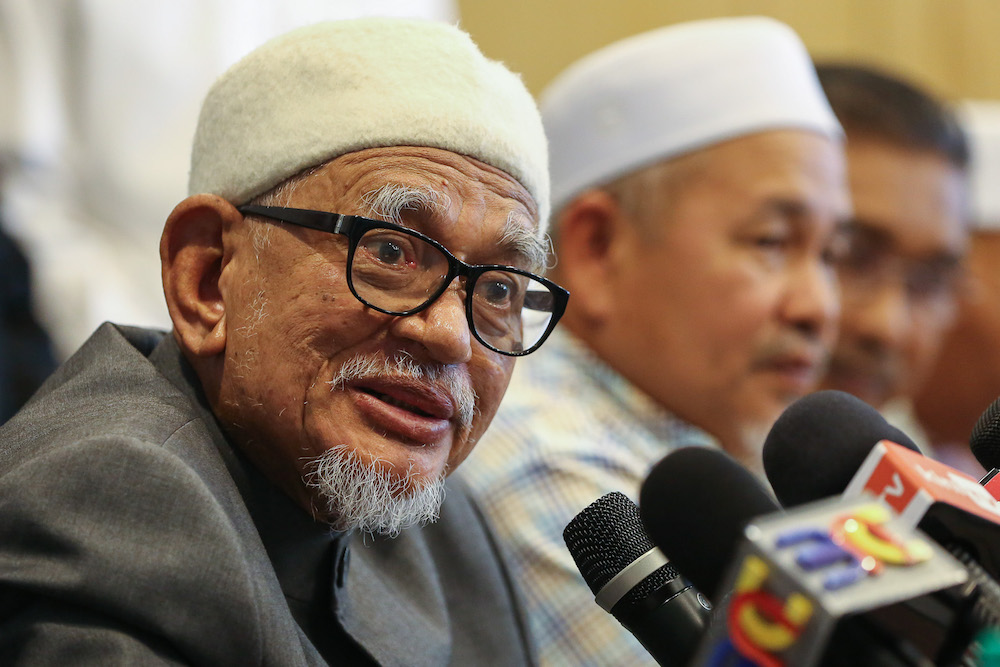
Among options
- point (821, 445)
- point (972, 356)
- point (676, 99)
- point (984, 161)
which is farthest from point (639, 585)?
point (984, 161)

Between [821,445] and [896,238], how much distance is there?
2496 mm

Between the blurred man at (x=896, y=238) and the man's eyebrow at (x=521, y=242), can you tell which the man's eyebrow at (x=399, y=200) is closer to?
the man's eyebrow at (x=521, y=242)

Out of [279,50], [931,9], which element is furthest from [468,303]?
[931,9]

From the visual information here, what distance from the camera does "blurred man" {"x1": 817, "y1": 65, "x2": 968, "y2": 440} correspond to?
10.3 ft

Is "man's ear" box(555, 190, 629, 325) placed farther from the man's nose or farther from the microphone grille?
the microphone grille

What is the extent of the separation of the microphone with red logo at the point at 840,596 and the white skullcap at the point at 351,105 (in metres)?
0.74

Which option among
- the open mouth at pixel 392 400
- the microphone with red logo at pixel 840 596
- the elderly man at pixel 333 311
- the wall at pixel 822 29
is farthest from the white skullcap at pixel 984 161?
the microphone with red logo at pixel 840 596

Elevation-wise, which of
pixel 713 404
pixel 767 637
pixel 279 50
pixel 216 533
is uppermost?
pixel 279 50

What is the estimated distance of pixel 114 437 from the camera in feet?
3.32

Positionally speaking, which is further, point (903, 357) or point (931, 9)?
point (931, 9)

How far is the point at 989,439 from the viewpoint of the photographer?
3.35 ft

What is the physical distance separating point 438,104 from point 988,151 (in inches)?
135

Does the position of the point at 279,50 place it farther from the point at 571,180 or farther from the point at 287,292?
the point at 571,180

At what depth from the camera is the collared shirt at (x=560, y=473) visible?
5.91 feet
